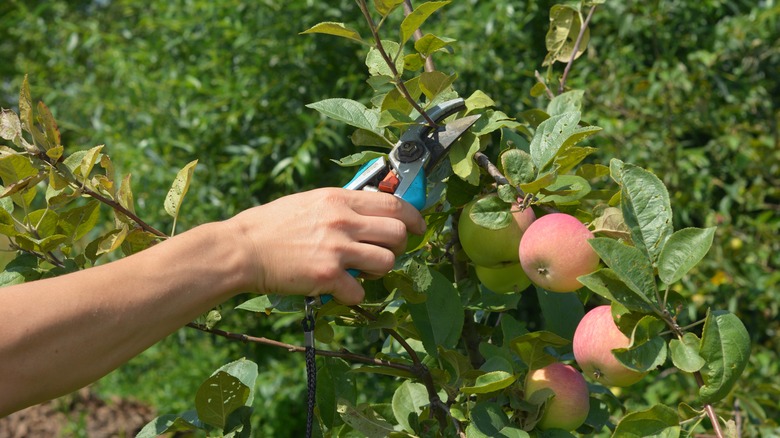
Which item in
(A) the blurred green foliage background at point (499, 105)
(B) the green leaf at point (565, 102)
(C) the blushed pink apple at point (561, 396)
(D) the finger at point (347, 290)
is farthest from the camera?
(A) the blurred green foliage background at point (499, 105)

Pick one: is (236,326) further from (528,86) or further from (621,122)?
(621,122)

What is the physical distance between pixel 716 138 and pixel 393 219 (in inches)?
76.7

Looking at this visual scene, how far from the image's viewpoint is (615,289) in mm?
857

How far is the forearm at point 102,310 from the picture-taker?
2.52 feet

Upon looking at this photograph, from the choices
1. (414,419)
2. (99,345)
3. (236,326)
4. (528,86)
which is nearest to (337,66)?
(528,86)

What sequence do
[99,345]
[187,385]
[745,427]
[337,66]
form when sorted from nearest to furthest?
1. [99,345]
2. [745,427]
3. [337,66]
4. [187,385]

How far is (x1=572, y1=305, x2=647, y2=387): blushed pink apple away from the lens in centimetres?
88

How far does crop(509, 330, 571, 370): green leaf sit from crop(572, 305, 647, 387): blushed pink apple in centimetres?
4

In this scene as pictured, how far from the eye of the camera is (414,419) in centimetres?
106

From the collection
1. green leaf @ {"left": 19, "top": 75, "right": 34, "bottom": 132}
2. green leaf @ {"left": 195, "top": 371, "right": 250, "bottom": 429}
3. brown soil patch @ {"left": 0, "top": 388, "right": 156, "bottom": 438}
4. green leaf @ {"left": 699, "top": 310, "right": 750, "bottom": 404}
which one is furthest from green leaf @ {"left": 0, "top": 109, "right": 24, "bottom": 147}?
brown soil patch @ {"left": 0, "top": 388, "right": 156, "bottom": 438}

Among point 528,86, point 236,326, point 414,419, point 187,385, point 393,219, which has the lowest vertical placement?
point 187,385

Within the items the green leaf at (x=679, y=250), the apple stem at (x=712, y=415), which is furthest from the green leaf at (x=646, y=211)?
the apple stem at (x=712, y=415)

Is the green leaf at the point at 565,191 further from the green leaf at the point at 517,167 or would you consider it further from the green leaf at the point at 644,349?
the green leaf at the point at 644,349

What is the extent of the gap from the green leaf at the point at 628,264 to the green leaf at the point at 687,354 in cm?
5
